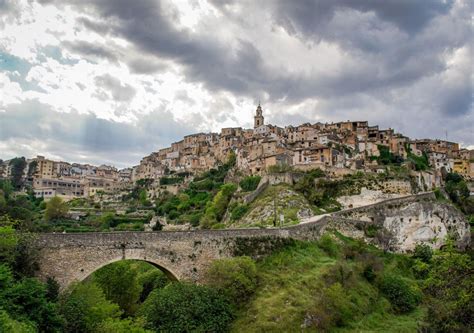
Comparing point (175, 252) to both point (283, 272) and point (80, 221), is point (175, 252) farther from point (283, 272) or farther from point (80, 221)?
point (80, 221)

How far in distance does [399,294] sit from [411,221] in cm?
1672

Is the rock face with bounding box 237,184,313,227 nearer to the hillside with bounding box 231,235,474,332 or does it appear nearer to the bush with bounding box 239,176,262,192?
the bush with bounding box 239,176,262,192

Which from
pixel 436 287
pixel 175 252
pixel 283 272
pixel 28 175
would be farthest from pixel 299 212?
pixel 28 175

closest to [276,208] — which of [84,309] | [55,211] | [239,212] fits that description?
[239,212]

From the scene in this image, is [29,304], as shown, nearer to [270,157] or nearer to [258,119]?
[270,157]

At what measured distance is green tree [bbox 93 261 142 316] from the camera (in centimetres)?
2748

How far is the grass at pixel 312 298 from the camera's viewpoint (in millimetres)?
22422

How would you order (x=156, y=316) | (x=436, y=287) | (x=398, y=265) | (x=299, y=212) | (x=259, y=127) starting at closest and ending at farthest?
(x=436, y=287) → (x=156, y=316) → (x=398, y=265) → (x=299, y=212) → (x=259, y=127)

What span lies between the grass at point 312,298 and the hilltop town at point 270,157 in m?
26.1

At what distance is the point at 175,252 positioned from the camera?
24812 mm

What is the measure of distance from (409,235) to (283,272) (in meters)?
22.8

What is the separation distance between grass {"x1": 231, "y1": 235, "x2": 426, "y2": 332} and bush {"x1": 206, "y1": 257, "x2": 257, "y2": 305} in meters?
0.60

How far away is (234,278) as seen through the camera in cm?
2436

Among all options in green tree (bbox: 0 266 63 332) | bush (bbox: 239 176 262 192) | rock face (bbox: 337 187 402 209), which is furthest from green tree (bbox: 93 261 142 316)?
bush (bbox: 239 176 262 192)
